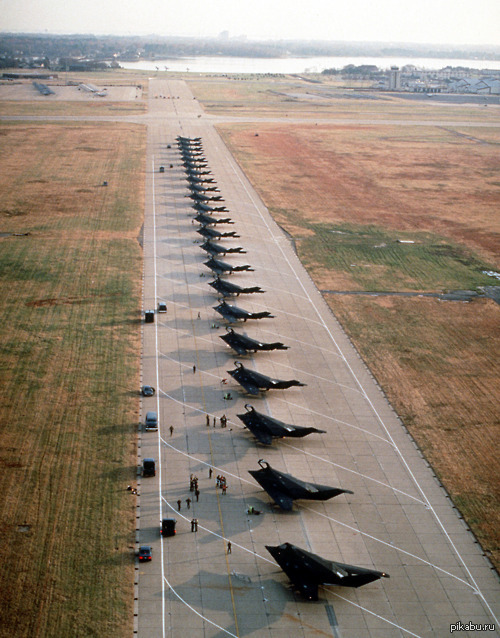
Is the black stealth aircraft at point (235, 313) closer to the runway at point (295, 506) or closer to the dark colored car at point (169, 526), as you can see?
the runway at point (295, 506)

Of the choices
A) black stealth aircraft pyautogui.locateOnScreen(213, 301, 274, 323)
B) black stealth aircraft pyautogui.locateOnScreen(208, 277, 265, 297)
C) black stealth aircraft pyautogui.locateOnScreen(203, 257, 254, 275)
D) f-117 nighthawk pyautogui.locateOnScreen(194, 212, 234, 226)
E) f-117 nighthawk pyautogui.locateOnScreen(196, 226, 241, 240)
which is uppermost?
f-117 nighthawk pyautogui.locateOnScreen(194, 212, 234, 226)

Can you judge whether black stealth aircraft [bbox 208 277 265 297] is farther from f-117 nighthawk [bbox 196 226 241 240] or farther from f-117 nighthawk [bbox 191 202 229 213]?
f-117 nighthawk [bbox 191 202 229 213]

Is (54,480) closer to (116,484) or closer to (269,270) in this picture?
(116,484)

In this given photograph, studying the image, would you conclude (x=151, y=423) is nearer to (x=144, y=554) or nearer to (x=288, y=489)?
(x=288, y=489)

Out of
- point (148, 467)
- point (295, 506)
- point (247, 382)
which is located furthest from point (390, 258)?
point (148, 467)

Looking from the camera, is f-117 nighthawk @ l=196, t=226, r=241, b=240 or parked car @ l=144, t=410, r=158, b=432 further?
f-117 nighthawk @ l=196, t=226, r=241, b=240

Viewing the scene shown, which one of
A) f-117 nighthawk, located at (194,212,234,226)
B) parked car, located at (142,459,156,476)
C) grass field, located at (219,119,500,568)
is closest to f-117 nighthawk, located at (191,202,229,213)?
f-117 nighthawk, located at (194,212,234,226)

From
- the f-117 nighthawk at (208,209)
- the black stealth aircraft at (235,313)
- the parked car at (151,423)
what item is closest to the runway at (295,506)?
the parked car at (151,423)
